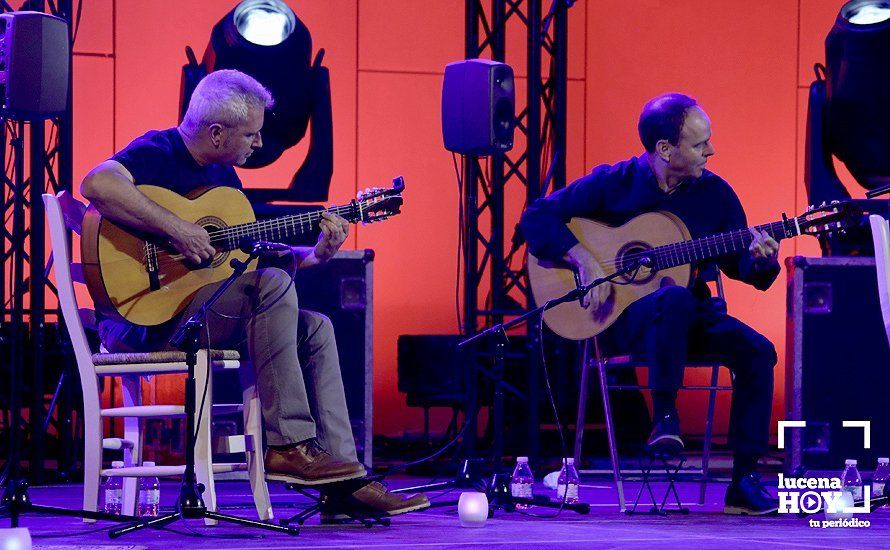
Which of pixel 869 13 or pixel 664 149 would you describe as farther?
pixel 869 13

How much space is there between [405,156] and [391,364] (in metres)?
1.19

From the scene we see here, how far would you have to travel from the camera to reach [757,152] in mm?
7383

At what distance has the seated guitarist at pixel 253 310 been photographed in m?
3.33

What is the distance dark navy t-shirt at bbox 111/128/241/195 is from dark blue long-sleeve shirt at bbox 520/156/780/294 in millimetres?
1168

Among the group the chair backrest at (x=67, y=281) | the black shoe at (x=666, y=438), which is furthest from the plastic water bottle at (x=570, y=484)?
the chair backrest at (x=67, y=281)

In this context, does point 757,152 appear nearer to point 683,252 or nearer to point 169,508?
A: point 683,252

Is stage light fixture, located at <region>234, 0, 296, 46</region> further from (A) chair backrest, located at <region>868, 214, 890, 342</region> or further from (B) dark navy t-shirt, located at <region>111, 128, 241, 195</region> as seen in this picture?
(A) chair backrest, located at <region>868, 214, 890, 342</region>

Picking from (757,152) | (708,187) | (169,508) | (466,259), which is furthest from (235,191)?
(757,152)

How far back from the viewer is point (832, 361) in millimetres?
5238

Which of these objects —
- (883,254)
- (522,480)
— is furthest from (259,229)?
(883,254)

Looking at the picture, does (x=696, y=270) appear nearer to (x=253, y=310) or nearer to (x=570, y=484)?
(x=570, y=484)

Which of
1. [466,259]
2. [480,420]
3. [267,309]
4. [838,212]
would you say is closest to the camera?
[267,309]

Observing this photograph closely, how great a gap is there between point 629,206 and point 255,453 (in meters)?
1.52

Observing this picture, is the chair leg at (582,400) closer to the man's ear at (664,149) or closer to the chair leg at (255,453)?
the man's ear at (664,149)
